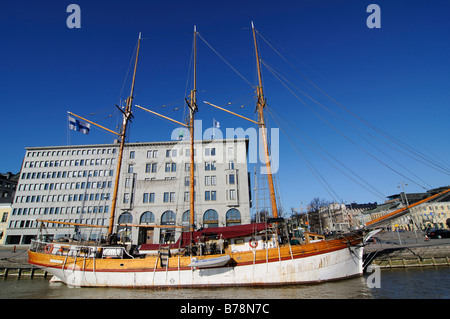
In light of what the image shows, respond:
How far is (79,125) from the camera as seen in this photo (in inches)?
1073

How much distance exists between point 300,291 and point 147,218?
126 ft

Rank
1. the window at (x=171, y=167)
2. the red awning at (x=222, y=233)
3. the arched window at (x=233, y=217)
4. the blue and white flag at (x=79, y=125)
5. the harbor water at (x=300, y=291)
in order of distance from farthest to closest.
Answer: the window at (x=171, y=167) < the arched window at (x=233, y=217) < the blue and white flag at (x=79, y=125) < the red awning at (x=222, y=233) < the harbor water at (x=300, y=291)

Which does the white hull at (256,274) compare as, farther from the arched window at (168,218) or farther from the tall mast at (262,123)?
the arched window at (168,218)

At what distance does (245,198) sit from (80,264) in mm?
32490

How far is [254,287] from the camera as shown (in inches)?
701

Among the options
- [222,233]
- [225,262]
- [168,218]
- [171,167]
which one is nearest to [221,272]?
[225,262]

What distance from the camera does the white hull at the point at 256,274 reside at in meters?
18.0

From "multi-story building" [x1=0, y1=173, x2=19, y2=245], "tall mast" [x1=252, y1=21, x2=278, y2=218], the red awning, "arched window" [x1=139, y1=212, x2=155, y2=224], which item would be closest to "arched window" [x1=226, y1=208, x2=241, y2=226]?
"arched window" [x1=139, y1=212, x2=155, y2=224]

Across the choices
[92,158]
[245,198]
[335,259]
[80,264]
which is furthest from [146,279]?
[92,158]

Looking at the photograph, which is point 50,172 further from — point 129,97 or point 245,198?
point 245,198

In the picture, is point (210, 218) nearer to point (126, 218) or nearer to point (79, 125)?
point (126, 218)

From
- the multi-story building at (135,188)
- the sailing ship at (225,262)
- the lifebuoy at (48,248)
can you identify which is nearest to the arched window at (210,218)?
the multi-story building at (135,188)

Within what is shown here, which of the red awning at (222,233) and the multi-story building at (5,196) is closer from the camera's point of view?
the red awning at (222,233)

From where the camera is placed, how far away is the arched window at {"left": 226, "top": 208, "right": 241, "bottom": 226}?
46438 millimetres
